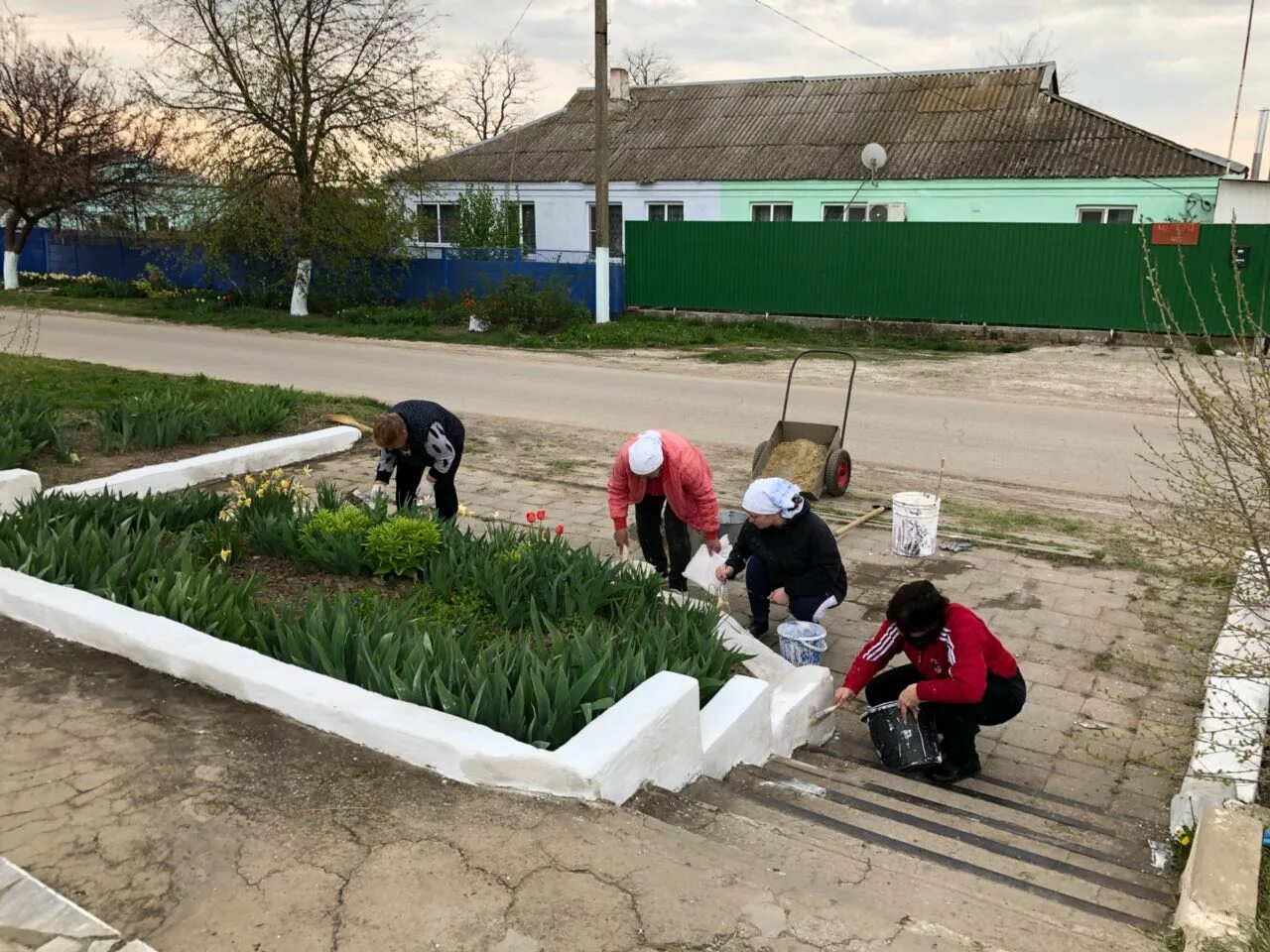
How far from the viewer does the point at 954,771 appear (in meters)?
4.75

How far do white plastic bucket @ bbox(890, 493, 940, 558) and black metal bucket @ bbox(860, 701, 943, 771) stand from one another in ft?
8.89

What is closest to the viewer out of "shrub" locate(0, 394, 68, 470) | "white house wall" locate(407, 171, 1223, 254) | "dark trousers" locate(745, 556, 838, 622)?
"dark trousers" locate(745, 556, 838, 622)

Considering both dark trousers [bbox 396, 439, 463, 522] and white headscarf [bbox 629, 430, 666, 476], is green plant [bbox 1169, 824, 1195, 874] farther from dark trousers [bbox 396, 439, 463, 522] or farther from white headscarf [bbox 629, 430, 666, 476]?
dark trousers [bbox 396, 439, 463, 522]

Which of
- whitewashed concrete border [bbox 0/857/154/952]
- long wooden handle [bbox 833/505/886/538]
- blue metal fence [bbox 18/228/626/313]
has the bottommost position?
long wooden handle [bbox 833/505/886/538]

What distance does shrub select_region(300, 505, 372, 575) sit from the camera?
556cm

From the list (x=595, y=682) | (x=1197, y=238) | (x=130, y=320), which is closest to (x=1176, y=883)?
(x=595, y=682)

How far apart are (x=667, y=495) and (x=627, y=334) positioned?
1331cm

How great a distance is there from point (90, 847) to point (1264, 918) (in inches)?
135

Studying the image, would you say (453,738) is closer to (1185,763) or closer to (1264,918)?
(1264,918)

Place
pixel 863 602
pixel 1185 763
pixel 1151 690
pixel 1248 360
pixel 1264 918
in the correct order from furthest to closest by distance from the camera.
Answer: pixel 863 602 → pixel 1151 690 → pixel 1185 763 → pixel 1248 360 → pixel 1264 918

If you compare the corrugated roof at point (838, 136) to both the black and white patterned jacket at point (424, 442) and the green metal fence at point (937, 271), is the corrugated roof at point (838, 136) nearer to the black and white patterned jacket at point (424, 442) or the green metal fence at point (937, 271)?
the green metal fence at point (937, 271)

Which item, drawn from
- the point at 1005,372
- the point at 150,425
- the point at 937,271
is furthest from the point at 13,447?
the point at 937,271

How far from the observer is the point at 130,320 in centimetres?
2286

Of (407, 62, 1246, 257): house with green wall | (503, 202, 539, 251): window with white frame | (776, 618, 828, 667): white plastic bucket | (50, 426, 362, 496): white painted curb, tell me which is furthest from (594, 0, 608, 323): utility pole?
(776, 618, 828, 667): white plastic bucket
